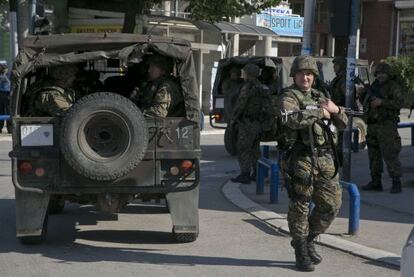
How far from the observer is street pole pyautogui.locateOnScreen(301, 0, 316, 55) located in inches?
550

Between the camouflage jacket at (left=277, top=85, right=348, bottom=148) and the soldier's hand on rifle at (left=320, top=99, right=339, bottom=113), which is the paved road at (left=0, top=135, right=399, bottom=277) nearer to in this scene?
the camouflage jacket at (left=277, top=85, right=348, bottom=148)

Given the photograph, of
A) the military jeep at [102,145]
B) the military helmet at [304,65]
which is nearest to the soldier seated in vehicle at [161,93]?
the military jeep at [102,145]

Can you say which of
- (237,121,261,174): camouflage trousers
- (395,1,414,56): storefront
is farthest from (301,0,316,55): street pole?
(395,1,414,56): storefront

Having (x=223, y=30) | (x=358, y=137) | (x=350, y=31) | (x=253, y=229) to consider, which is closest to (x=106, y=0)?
(x=223, y=30)

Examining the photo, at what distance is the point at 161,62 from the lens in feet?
24.2

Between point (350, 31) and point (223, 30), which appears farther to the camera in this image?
point (223, 30)

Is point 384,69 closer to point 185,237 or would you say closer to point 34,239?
point 185,237

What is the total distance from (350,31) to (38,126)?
174 inches

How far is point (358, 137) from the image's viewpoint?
15727 mm

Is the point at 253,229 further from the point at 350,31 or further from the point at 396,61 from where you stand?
the point at 396,61

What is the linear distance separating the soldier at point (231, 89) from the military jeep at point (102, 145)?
7054 millimetres

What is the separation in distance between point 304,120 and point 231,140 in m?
8.85

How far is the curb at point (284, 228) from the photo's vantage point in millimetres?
6648

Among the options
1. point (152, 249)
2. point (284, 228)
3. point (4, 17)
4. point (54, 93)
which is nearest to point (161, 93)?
point (54, 93)
